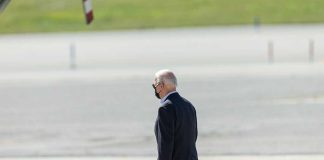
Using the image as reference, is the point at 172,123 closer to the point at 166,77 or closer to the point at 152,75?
the point at 166,77

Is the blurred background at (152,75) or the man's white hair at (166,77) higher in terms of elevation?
the man's white hair at (166,77)

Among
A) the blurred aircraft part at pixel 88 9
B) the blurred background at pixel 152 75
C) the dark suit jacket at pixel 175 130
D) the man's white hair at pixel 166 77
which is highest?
the blurred aircraft part at pixel 88 9

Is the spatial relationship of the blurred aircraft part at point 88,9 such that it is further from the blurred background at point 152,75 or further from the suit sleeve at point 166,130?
the blurred background at point 152,75

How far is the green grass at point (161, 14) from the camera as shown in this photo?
1844 inches

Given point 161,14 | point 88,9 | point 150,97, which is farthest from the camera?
point 161,14

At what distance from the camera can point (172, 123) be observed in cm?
708

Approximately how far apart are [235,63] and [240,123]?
12.1 metres

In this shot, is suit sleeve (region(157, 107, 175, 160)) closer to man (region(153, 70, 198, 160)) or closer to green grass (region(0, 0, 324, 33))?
man (region(153, 70, 198, 160))

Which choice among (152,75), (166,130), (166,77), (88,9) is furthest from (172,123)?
(152,75)

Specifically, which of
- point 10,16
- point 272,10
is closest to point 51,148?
point 272,10

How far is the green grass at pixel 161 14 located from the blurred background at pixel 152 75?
0.22ft

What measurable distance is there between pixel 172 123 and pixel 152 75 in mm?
16585

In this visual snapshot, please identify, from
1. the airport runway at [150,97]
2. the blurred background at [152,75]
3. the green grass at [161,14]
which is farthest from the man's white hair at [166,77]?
the green grass at [161,14]

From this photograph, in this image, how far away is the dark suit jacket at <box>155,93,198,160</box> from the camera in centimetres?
707
